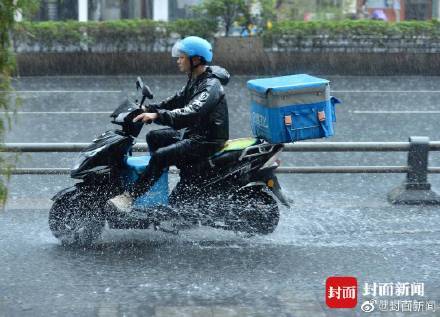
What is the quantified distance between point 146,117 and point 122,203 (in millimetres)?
765

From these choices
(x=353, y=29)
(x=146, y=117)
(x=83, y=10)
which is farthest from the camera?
(x=83, y=10)

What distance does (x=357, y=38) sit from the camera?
23547mm

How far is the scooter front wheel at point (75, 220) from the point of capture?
7.79m

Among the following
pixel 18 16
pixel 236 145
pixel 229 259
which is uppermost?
pixel 18 16

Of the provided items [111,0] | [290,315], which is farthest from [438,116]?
[111,0]

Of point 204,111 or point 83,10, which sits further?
point 83,10

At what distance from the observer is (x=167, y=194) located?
26.3ft

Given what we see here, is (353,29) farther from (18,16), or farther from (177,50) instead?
(18,16)

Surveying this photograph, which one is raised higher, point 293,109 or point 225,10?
point 225,10

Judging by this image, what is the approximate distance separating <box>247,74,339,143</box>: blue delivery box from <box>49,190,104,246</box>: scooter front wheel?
1.66 meters

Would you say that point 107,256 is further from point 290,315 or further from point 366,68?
point 366,68

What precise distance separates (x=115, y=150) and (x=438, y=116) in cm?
1041

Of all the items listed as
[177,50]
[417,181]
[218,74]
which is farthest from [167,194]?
[417,181]

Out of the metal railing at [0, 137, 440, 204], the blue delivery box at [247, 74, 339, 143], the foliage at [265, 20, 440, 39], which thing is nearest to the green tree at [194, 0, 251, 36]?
the foliage at [265, 20, 440, 39]
